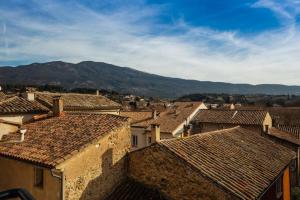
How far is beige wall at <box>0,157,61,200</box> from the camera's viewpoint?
486 inches

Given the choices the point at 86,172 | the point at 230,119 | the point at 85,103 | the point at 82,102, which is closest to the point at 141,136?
the point at 230,119

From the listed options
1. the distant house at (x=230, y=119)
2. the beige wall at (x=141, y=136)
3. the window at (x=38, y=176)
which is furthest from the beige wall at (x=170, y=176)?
the beige wall at (x=141, y=136)

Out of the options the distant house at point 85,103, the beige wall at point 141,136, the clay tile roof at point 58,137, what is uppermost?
the distant house at point 85,103

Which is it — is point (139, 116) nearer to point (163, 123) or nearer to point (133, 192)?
point (163, 123)

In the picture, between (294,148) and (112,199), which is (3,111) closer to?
(112,199)

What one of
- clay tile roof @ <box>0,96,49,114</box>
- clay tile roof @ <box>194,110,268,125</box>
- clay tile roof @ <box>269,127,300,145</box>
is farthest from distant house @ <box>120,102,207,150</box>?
clay tile roof @ <box>0,96,49,114</box>

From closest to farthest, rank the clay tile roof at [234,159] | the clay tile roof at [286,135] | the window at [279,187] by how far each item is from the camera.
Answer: the clay tile roof at [234,159], the window at [279,187], the clay tile roof at [286,135]

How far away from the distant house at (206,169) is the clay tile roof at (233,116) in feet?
66.4

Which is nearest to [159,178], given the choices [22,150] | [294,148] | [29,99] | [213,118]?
[22,150]

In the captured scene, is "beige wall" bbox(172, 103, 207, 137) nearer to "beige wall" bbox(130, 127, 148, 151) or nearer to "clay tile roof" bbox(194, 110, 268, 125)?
"clay tile roof" bbox(194, 110, 268, 125)

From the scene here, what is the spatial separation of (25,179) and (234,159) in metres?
9.04

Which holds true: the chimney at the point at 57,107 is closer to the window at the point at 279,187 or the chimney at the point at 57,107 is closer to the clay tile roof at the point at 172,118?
the window at the point at 279,187

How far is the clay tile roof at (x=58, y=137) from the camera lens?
12.9m

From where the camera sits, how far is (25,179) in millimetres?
14086
